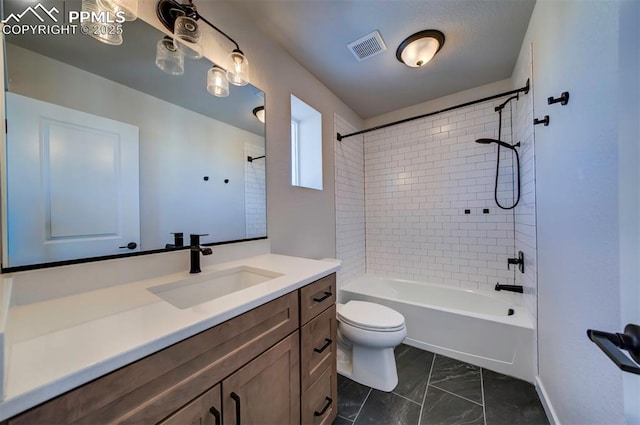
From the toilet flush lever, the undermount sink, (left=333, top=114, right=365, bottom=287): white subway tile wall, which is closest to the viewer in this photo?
the toilet flush lever

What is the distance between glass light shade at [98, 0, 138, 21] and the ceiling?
707 mm

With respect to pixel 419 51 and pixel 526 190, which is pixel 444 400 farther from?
pixel 419 51

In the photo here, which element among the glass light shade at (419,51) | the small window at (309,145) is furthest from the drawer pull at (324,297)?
the glass light shade at (419,51)

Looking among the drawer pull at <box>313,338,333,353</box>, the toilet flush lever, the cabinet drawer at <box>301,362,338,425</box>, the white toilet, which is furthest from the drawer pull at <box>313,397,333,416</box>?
the toilet flush lever

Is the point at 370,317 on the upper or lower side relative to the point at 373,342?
upper

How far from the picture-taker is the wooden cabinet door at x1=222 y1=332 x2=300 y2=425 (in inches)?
28.9

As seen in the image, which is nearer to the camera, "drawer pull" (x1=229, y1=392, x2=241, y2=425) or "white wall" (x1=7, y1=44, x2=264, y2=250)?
"drawer pull" (x1=229, y1=392, x2=241, y2=425)

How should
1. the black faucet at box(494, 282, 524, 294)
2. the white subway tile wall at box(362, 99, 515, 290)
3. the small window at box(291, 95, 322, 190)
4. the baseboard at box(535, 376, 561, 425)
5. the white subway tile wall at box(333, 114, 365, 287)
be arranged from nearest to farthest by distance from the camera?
the baseboard at box(535, 376, 561, 425), the black faucet at box(494, 282, 524, 294), the small window at box(291, 95, 322, 190), the white subway tile wall at box(362, 99, 515, 290), the white subway tile wall at box(333, 114, 365, 287)

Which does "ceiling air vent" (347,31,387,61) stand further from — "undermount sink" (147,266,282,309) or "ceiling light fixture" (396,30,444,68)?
"undermount sink" (147,266,282,309)

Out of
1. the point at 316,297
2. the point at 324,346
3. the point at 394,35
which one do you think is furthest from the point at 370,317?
the point at 394,35

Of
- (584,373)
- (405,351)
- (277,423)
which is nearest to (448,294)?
(405,351)

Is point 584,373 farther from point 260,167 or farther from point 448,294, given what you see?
point 260,167

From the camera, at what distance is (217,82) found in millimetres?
1340

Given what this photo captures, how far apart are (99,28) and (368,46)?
1.61 m
